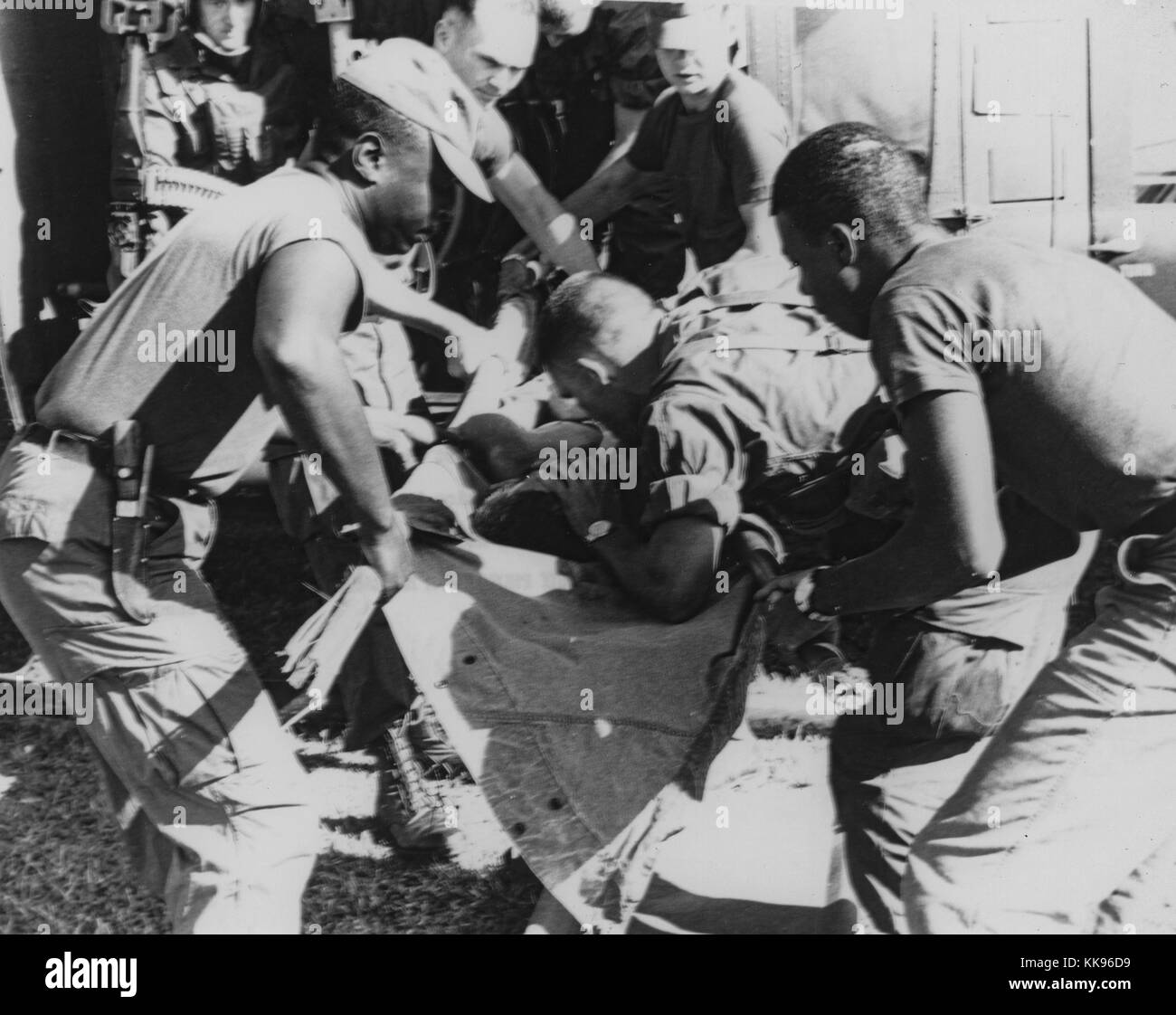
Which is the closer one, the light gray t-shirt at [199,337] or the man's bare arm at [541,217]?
the light gray t-shirt at [199,337]

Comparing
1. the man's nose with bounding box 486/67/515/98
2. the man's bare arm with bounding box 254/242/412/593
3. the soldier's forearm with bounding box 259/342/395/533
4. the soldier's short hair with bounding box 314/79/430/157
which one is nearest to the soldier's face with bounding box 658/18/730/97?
the man's nose with bounding box 486/67/515/98

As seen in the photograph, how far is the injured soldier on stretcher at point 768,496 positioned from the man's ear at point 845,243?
0.50ft

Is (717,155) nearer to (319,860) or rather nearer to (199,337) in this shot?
(199,337)

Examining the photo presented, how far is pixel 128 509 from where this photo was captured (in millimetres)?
3215

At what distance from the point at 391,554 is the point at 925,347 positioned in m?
1.44

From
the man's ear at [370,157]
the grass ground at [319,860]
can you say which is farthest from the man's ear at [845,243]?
the man's ear at [370,157]

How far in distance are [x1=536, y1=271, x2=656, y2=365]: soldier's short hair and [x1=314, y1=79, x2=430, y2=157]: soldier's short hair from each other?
0.54 meters

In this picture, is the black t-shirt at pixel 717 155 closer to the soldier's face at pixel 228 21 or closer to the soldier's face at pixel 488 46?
the soldier's face at pixel 488 46

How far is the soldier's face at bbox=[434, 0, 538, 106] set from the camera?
328cm

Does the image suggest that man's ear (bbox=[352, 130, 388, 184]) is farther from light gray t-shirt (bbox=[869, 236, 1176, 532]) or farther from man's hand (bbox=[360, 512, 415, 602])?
light gray t-shirt (bbox=[869, 236, 1176, 532])

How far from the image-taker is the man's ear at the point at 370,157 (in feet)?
10.6

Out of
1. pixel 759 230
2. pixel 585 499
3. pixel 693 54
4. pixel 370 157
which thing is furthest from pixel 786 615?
pixel 370 157
